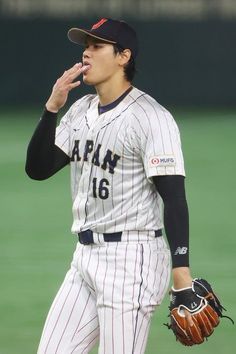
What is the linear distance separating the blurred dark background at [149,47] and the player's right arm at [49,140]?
15297 mm

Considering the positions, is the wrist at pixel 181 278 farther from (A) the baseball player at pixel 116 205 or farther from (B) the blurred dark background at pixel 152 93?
(B) the blurred dark background at pixel 152 93

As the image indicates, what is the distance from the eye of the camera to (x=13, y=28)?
67.9 feet

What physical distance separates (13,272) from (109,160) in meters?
4.10

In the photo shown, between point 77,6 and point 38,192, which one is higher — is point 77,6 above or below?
above

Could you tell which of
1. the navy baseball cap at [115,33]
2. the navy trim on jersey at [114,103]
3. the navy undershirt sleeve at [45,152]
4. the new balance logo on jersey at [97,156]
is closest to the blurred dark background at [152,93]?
the navy undershirt sleeve at [45,152]

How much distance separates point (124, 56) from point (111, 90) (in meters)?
0.16

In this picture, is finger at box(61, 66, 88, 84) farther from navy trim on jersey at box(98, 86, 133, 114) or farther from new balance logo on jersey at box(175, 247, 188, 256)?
new balance logo on jersey at box(175, 247, 188, 256)

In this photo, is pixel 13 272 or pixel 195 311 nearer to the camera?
pixel 195 311

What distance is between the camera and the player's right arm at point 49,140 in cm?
511

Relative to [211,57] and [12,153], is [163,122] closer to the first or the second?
[12,153]

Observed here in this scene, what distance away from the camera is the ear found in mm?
5098

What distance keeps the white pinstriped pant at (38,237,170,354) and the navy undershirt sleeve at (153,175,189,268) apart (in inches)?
7.5

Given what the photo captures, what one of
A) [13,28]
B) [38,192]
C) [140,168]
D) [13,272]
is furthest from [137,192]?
[13,28]

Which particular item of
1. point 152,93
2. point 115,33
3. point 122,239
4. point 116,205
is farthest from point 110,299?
point 152,93
